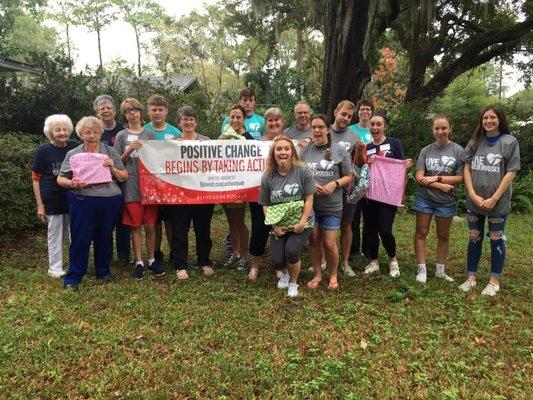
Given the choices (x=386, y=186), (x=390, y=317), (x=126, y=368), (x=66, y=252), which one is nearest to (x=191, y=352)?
(x=126, y=368)

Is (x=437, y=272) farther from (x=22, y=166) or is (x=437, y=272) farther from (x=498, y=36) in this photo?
(x=498, y=36)

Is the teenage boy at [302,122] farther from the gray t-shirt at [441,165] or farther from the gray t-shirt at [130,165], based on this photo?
the gray t-shirt at [130,165]

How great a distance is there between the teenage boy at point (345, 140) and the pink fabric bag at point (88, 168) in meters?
2.51

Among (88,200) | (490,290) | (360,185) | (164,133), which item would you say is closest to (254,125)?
(164,133)

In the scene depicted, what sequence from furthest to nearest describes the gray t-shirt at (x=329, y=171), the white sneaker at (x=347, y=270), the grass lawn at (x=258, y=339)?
the white sneaker at (x=347, y=270) < the gray t-shirt at (x=329, y=171) < the grass lawn at (x=258, y=339)

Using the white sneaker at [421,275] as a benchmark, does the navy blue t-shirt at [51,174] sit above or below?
above

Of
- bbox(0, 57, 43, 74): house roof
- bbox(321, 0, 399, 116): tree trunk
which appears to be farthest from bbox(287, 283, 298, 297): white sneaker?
bbox(0, 57, 43, 74): house roof

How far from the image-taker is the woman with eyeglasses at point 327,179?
187 inches

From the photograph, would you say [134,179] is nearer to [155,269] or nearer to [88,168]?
[88,168]

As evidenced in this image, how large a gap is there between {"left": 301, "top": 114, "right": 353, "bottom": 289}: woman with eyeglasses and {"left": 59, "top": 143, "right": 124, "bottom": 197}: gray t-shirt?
6.79 ft

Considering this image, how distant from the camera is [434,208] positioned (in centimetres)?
505

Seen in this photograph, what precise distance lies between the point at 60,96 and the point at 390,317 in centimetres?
986

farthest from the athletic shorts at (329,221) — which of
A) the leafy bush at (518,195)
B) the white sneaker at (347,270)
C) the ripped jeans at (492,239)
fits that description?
the leafy bush at (518,195)

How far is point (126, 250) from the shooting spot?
229 inches
